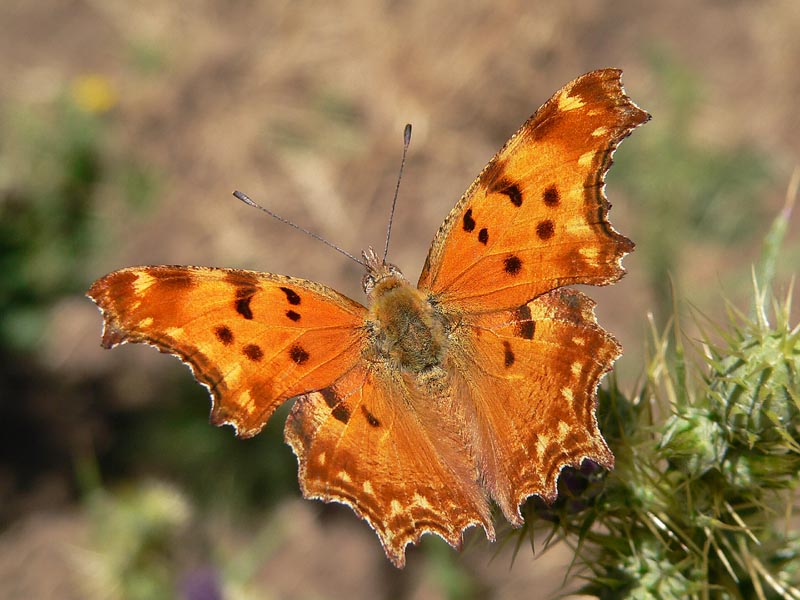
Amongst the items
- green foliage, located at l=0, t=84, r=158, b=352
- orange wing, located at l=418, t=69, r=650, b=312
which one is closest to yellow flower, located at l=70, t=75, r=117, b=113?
green foliage, located at l=0, t=84, r=158, b=352

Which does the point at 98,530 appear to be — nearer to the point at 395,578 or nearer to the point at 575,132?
the point at 395,578

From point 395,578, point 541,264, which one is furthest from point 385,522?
point 395,578

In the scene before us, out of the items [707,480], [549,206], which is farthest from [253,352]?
[707,480]

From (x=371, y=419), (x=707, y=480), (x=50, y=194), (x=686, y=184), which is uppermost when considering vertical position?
(x=686, y=184)

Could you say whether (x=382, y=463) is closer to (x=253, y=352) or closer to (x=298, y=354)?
(x=298, y=354)

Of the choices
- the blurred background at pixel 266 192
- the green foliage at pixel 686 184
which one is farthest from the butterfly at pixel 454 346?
the green foliage at pixel 686 184

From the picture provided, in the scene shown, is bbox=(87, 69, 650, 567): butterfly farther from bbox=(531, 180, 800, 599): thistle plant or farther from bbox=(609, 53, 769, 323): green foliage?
bbox=(609, 53, 769, 323): green foliage

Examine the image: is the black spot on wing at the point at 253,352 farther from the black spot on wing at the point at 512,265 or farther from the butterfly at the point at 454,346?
the black spot on wing at the point at 512,265
